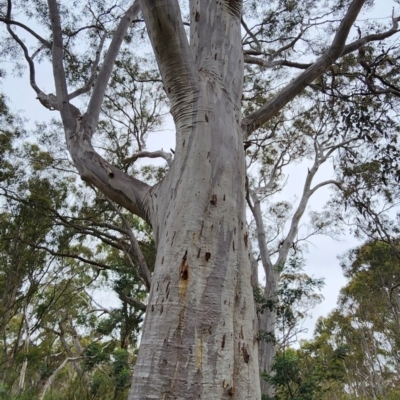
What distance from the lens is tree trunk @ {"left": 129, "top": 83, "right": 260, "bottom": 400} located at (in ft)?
3.80

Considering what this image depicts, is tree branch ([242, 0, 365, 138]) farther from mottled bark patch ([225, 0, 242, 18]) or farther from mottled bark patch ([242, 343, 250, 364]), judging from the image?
mottled bark patch ([242, 343, 250, 364])

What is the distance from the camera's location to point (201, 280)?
1337mm

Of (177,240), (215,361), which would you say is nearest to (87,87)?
(177,240)

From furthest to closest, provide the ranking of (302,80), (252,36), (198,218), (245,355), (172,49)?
(252,36) < (302,80) < (172,49) < (198,218) < (245,355)

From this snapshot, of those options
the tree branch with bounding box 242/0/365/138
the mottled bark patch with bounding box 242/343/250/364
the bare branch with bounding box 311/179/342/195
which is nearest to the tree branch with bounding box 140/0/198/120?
the tree branch with bounding box 242/0/365/138

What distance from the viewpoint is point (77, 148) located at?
2564 millimetres

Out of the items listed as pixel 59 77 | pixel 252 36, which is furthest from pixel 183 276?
pixel 252 36

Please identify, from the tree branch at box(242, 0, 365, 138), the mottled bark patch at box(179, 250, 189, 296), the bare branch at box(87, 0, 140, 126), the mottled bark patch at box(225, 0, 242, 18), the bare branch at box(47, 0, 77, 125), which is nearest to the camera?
the mottled bark patch at box(179, 250, 189, 296)

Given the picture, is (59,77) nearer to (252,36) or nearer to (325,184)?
(252,36)

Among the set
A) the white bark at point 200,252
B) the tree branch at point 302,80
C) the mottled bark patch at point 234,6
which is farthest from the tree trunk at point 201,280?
the mottled bark patch at point 234,6

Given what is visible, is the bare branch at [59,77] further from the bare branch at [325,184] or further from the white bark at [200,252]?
the bare branch at [325,184]

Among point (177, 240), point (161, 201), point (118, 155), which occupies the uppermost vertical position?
point (118, 155)

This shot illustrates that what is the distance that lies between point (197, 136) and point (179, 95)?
31 cm

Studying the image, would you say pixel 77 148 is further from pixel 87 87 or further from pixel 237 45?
pixel 87 87
